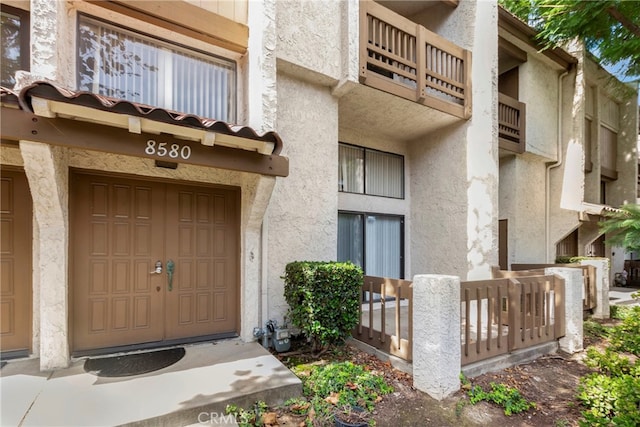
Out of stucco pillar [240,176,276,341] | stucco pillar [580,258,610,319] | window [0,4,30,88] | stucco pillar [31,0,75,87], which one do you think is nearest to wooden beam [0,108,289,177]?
stucco pillar [240,176,276,341]

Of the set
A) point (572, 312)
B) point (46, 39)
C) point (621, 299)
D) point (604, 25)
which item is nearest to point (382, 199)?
point (572, 312)

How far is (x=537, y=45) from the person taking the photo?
9469mm

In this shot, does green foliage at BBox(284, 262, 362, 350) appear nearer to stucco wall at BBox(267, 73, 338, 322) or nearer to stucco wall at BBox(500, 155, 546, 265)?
stucco wall at BBox(267, 73, 338, 322)

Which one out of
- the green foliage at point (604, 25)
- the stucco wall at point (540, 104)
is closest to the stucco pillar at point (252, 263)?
the green foliage at point (604, 25)

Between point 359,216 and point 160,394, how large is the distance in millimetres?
5581

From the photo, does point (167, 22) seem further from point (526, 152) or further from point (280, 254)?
point (526, 152)

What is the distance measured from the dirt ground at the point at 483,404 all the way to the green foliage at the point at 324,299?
25.3 inches

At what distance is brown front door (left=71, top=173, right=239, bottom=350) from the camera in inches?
172

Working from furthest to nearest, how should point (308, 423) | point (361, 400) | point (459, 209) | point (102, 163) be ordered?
point (459, 209) < point (102, 163) < point (361, 400) < point (308, 423)

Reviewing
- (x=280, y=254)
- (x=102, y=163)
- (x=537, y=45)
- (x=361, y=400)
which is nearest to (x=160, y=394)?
(x=361, y=400)

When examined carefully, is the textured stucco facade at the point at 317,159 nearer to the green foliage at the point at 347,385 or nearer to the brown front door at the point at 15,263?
the brown front door at the point at 15,263

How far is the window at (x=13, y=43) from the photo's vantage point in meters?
4.01

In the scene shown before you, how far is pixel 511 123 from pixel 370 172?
4905 mm

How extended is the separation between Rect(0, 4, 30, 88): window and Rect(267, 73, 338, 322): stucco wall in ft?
12.0
